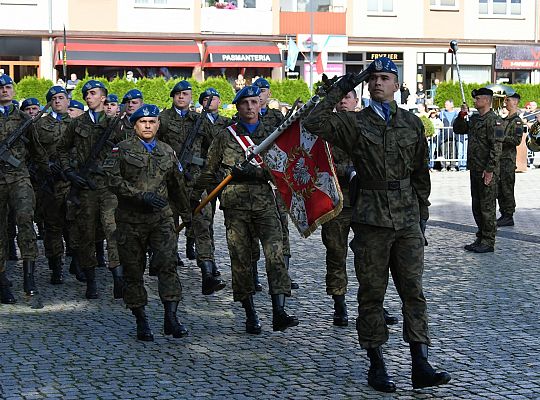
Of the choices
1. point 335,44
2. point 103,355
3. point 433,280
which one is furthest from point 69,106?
point 335,44

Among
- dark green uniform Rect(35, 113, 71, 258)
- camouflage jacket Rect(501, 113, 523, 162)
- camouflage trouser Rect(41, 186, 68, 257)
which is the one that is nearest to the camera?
dark green uniform Rect(35, 113, 71, 258)

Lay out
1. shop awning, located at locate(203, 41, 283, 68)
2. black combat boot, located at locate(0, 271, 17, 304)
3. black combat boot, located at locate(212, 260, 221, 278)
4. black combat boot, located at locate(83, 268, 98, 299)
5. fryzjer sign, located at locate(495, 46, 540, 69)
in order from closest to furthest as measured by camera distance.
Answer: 1. black combat boot, located at locate(0, 271, 17, 304)
2. black combat boot, located at locate(83, 268, 98, 299)
3. black combat boot, located at locate(212, 260, 221, 278)
4. shop awning, located at locate(203, 41, 283, 68)
5. fryzjer sign, located at locate(495, 46, 540, 69)

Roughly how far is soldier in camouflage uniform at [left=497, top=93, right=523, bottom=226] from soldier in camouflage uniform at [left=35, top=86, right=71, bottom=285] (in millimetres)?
5923

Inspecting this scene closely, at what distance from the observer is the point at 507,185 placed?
16.1m

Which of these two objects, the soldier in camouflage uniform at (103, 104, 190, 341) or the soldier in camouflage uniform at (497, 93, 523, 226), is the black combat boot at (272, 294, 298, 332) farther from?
the soldier in camouflage uniform at (497, 93, 523, 226)

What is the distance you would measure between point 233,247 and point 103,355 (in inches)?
59.1

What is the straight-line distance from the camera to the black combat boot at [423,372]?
7.01m

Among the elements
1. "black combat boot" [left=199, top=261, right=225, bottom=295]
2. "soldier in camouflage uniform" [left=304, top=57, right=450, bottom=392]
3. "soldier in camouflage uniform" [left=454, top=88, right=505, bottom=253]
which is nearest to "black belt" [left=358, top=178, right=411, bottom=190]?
"soldier in camouflage uniform" [left=304, top=57, right=450, bottom=392]

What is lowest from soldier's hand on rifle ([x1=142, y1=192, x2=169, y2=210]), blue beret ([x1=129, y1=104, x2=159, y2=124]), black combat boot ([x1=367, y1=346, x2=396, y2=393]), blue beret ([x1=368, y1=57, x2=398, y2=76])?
black combat boot ([x1=367, y1=346, x2=396, y2=393])

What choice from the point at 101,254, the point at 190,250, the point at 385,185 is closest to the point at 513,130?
the point at 190,250

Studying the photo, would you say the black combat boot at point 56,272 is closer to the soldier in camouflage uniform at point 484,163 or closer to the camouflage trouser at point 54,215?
the camouflage trouser at point 54,215

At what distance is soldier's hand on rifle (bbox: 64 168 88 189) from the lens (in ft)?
35.2

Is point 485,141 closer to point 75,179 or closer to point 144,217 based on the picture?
point 75,179

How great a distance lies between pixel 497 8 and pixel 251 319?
135 ft
